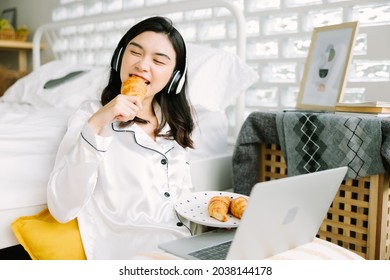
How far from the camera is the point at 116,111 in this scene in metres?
0.94

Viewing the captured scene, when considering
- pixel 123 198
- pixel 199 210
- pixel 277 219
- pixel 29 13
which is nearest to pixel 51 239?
pixel 123 198

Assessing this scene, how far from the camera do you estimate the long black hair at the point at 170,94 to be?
1.13m

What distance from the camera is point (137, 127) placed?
44.9 inches

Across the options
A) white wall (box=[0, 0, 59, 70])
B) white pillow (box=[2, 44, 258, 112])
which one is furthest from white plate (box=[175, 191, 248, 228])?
white wall (box=[0, 0, 59, 70])

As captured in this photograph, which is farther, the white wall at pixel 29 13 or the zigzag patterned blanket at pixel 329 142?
the white wall at pixel 29 13

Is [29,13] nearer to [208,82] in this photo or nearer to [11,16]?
[11,16]

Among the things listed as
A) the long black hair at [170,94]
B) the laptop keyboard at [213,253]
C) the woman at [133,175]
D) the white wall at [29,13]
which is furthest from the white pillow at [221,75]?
the white wall at [29,13]

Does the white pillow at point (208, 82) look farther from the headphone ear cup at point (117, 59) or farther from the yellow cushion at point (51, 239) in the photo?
the yellow cushion at point (51, 239)

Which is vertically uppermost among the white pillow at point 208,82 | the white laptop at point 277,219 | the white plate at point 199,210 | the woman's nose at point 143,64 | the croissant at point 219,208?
the woman's nose at point 143,64

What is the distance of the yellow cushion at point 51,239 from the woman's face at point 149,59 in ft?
1.28

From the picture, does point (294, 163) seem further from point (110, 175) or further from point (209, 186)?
point (110, 175)

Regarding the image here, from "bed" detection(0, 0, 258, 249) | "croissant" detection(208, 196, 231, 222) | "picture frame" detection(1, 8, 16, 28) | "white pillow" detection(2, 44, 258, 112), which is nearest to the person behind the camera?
"croissant" detection(208, 196, 231, 222)

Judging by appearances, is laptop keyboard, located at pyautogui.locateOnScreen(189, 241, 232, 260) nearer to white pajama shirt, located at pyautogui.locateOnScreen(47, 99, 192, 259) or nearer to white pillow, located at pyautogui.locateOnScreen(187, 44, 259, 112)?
white pajama shirt, located at pyautogui.locateOnScreen(47, 99, 192, 259)

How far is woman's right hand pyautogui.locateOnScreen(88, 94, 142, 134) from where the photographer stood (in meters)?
0.95
